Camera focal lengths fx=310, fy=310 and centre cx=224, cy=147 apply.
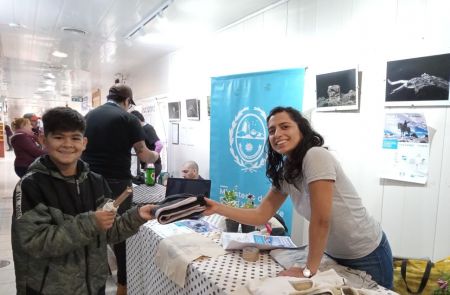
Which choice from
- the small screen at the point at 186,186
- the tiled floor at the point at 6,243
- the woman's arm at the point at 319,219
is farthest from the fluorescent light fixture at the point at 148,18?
the tiled floor at the point at 6,243

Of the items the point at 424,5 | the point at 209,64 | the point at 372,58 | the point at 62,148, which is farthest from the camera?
the point at 209,64

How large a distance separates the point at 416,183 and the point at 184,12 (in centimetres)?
253

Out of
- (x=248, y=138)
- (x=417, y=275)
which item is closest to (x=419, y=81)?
(x=417, y=275)

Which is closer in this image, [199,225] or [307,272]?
[307,272]

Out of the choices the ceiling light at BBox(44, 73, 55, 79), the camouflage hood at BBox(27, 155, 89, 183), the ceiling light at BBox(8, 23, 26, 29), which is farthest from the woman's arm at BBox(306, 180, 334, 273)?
the ceiling light at BBox(44, 73, 55, 79)

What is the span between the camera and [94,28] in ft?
12.0

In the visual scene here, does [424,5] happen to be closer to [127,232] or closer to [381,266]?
[381,266]

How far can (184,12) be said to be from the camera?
3.09 metres

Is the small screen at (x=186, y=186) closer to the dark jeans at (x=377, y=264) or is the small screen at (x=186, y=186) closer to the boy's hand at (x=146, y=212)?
the boy's hand at (x=146, y=212)

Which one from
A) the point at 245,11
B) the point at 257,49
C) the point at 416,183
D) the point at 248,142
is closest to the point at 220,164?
the point at 248,142

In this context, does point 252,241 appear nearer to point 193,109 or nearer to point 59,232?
point 59,232

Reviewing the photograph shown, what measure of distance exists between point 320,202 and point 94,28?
138 inches

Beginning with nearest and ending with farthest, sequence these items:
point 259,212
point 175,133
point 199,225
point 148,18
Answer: point 259,212, point 199,225, point 148,18, point 175,133

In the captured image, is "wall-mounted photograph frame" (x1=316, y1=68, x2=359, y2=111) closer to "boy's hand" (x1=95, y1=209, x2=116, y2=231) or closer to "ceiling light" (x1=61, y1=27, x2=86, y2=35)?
"boy's hand" (x1=95, y1=209, x2=116, y2=231)
